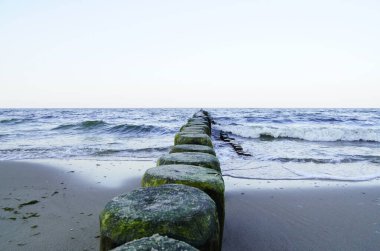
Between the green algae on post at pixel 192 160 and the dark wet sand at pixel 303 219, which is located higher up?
the green algae on post at pixel 192 160

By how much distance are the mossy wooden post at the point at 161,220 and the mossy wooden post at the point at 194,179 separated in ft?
1.36

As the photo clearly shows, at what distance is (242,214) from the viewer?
362 cm

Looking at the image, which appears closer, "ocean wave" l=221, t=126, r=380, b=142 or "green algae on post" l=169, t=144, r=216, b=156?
"green algae on post" l=169, t=144, r=216, b=156

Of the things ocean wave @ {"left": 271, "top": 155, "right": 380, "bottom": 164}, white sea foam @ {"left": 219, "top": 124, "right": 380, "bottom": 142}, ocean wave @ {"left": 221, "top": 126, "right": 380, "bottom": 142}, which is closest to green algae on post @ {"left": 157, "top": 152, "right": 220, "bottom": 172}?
ocean wave @ {"left": 271, "top": 155, "right": 380, "bottom": 164}

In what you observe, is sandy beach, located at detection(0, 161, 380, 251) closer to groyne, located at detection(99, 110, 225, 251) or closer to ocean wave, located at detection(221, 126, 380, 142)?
groyne, located at detection(99, 110, 225, 251)

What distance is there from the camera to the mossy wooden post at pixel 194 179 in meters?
2.15

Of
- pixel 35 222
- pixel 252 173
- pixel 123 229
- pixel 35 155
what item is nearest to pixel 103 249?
pixel 123 229

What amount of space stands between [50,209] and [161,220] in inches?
115

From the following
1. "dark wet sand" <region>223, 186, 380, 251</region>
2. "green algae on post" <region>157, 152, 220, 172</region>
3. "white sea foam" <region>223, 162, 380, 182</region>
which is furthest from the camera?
"white sea foam" <region>223, 162, 380, 182</region>

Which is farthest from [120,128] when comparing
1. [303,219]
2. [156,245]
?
[156,245]

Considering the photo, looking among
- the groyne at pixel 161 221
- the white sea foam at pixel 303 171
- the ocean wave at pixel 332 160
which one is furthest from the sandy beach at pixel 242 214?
the ocean wave at pixel 332 160

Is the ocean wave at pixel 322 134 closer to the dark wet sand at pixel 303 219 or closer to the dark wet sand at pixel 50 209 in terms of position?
the dark wet sand at pixel 303 219

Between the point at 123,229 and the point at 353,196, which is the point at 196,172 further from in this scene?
the point at 353,196

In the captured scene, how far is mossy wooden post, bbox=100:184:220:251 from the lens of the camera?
1.41 m
